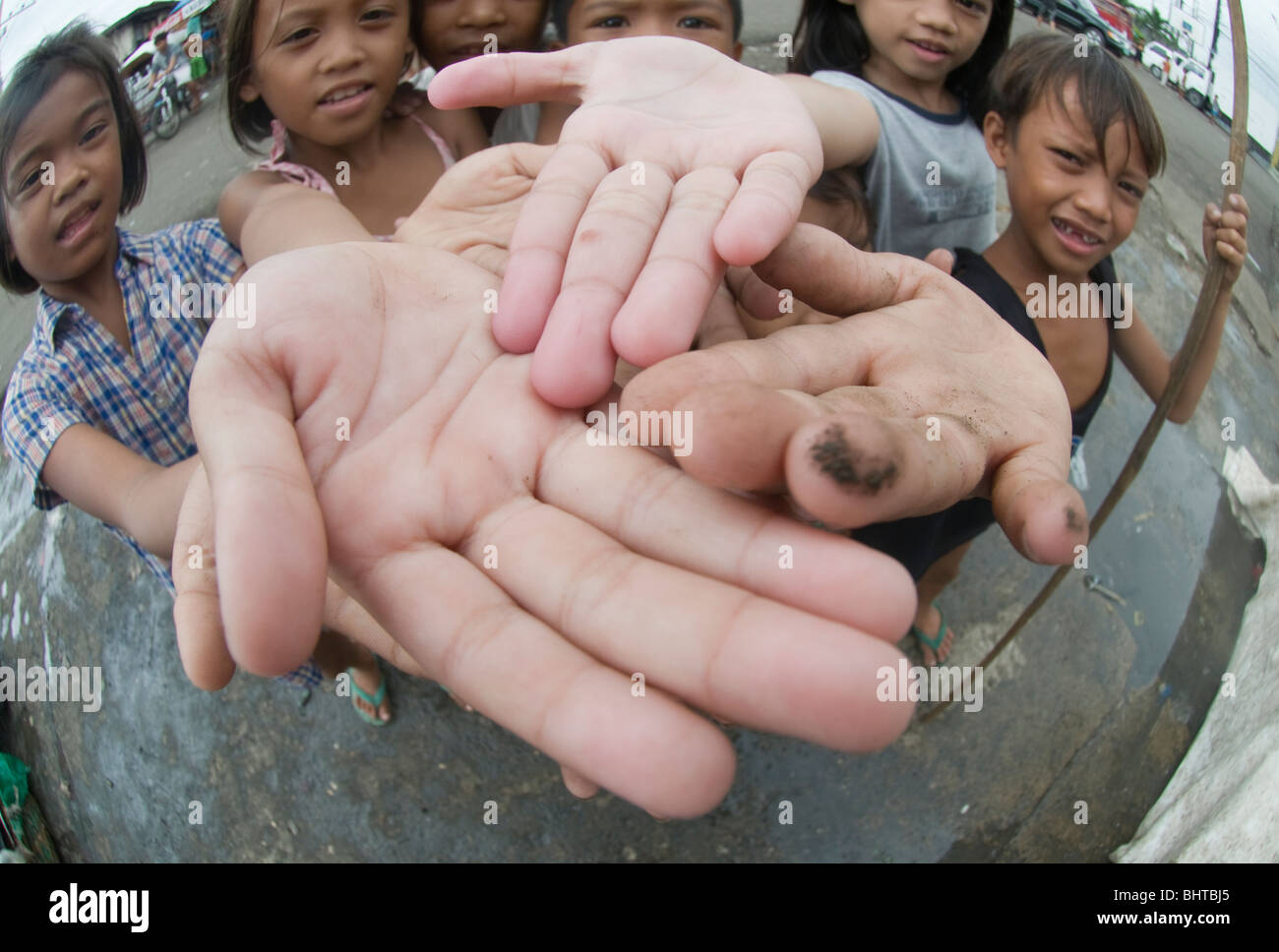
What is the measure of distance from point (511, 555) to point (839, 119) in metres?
0.81

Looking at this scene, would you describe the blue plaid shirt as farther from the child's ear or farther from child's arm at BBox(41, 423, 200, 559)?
the child's ear

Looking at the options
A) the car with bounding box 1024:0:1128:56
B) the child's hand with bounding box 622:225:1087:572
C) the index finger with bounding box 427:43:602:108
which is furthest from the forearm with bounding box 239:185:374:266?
A: the car with bounding box 1024:0:1128:56

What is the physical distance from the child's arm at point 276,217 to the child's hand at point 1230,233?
107 centimetres

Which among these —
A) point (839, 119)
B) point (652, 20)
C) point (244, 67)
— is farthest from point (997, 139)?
point (244, 67)

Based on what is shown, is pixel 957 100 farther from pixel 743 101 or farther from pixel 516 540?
pixel 516 540

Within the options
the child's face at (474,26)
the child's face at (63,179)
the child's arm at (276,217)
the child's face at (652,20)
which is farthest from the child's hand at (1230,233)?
the child's face at (63,179)

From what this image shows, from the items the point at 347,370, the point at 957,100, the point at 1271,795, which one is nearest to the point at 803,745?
the point at 1271,795

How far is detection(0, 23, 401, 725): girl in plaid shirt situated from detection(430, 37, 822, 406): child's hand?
0.35m

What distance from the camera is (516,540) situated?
0.59 meters

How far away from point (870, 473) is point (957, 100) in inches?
39.2

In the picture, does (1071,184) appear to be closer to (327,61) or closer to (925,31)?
(925,31)

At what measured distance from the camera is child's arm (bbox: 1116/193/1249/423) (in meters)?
0.99

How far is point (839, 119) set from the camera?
1063 millimetres

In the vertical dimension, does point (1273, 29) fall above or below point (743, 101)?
above
